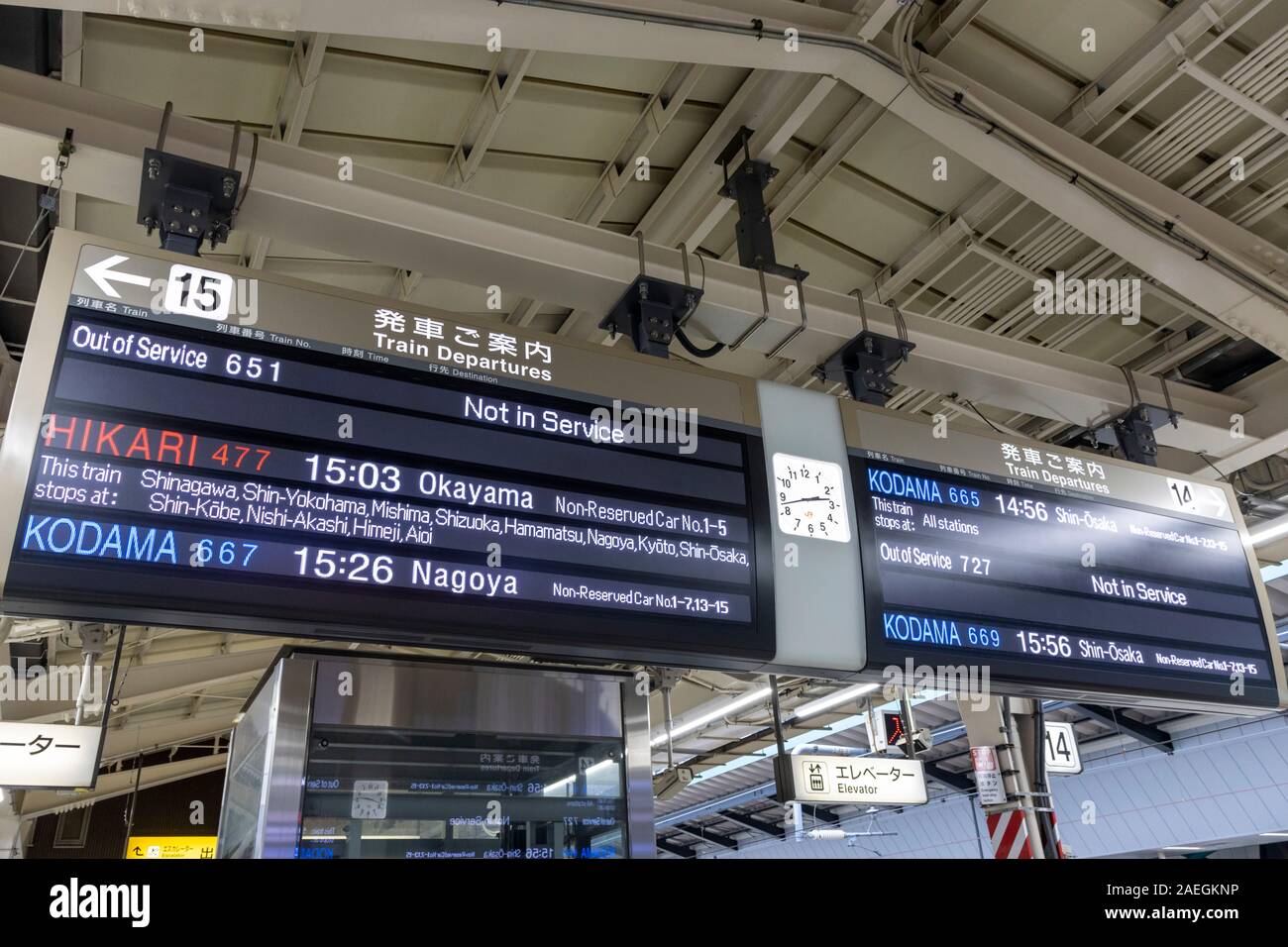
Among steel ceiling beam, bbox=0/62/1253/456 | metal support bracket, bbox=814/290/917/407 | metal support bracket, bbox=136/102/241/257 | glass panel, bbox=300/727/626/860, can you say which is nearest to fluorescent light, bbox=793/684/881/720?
steel ceiling beam, bbox=0/62/1253/456

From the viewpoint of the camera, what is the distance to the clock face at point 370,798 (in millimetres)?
4148

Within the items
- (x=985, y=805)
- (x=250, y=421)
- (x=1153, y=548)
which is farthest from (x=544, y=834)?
(x=985, y=805)

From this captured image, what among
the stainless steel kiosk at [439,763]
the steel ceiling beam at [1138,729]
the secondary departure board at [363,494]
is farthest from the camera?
the steel ceiling beam at [1138,729]

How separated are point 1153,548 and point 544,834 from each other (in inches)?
125

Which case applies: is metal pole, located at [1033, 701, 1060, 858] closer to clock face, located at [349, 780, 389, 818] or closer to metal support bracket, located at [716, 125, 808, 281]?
metal support bracket, located at [716, 125, 808, 281]

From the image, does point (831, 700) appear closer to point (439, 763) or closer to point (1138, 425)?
point (1138, 425)

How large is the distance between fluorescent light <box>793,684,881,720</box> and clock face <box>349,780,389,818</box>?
9.92 meters

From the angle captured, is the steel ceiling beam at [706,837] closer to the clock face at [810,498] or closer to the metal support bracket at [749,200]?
the metal support bracket at [749,200]

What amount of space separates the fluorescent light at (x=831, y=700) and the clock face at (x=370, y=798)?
992cm

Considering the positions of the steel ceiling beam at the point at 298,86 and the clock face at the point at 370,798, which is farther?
the steel ceiling beam at the point at 298,86

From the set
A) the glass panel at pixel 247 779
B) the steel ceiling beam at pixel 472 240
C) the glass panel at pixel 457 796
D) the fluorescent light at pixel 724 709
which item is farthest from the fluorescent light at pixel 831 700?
the glass panel at pixel 247 779

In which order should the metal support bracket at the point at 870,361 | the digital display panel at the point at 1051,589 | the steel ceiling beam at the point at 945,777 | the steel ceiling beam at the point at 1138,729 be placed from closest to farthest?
the digital display panel at the point at 1051,589
the metal support bracket at the point at 870,361
the steel ceiling beam at the point at 1138,729
the steel ceiling beam at the point at 945,777

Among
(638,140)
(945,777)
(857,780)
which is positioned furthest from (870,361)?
(945,777)
